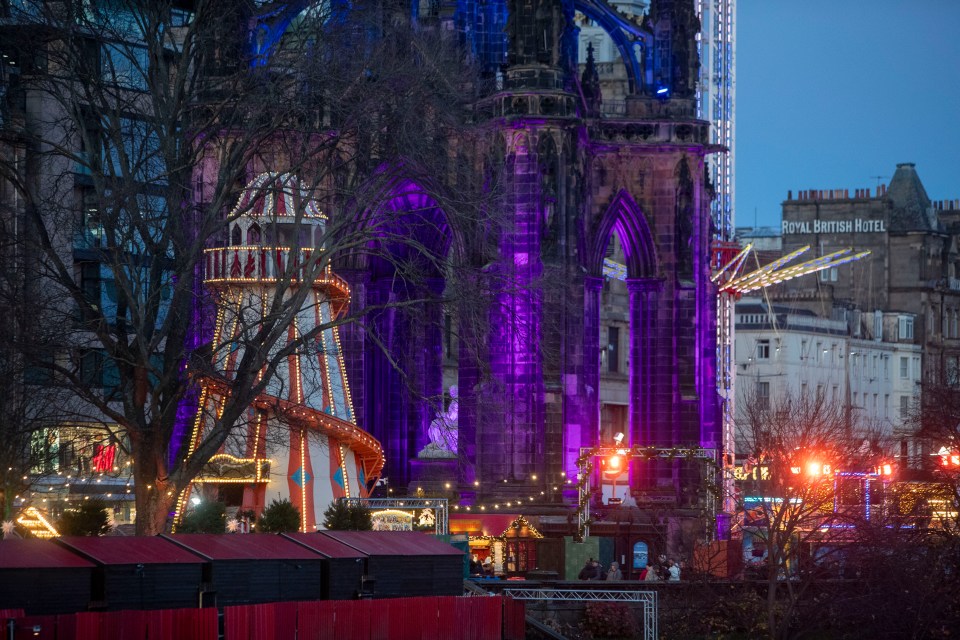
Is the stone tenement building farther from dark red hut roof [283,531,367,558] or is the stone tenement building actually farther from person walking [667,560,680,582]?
dark red hut roof [283,531,367,558]

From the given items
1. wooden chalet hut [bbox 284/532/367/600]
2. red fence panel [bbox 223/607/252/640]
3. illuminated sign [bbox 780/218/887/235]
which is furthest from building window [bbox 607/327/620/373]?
red fence panel [bbox 223/607/252/640]

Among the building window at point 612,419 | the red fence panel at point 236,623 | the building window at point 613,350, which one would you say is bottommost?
the red fence panel at point 236,623

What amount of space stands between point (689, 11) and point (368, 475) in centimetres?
2057

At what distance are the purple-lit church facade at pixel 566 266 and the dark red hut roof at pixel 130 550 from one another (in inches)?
930

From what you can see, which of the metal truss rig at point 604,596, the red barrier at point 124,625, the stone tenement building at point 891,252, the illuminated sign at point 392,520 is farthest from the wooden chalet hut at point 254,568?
the stone tenement building at point 891,252

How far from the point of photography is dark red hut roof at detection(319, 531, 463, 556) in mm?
34500

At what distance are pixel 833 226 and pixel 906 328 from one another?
23.6 feet

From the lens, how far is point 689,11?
6328 cm

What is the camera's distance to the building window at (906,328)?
403 ft

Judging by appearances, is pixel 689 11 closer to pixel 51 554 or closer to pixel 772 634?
pixel 772 634

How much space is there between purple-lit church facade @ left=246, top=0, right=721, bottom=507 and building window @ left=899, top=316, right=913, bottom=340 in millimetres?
61422

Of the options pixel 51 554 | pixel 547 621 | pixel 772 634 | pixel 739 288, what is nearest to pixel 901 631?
pixel 772 634

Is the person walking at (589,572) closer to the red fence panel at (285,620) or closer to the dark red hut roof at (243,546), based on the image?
the dark red hut roof at (243,546)

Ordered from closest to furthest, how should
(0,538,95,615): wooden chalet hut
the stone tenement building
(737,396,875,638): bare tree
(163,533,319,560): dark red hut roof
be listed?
(0,538,95,615): wooden chalet hut, (163,533,319,560): dark red hut roof, (737,396,875,638): bare tree, the stone tenement building
